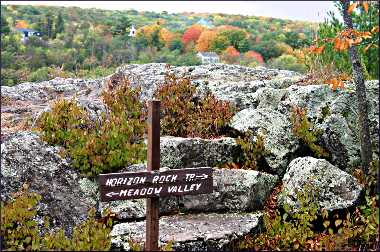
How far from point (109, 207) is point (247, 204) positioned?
6.32 ft

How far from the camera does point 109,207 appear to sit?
Answer: 23.6 feet

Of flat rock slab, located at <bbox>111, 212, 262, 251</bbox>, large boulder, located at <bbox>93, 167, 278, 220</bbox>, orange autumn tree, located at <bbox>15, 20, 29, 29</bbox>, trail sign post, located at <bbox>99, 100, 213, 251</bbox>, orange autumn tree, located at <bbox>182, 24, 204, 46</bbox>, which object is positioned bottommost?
flat rock slab, located at <bbox>111, 212, 262, 251</bbox>

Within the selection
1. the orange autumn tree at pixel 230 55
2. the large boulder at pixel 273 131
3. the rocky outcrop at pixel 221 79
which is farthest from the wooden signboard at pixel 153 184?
the orange autumn tree at pixel 230 55

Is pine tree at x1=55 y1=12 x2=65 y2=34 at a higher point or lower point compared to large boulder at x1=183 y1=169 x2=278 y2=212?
higher

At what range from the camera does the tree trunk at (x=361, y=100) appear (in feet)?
25.6

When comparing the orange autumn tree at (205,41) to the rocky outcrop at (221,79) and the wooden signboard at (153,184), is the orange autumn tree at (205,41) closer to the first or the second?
the rocky outcrop at (221,79)

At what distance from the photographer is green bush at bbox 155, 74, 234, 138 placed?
8.95 meters

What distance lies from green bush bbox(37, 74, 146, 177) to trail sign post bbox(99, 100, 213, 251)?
5.80 feet

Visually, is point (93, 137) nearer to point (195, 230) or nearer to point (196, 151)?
point (196, 151)

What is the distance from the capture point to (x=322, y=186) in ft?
24.0

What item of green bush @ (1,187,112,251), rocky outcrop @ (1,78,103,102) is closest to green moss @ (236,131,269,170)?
green bush @ (1,187,112,251)

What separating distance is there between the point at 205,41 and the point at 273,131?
10699 millimetres

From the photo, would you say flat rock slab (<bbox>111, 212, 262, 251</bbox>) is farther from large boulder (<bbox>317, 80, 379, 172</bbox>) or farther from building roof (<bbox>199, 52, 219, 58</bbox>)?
building roof (<bbox>199, 52, 219, 58</bbox>)

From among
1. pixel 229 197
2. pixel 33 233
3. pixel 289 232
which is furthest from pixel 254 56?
pixel 33 233
